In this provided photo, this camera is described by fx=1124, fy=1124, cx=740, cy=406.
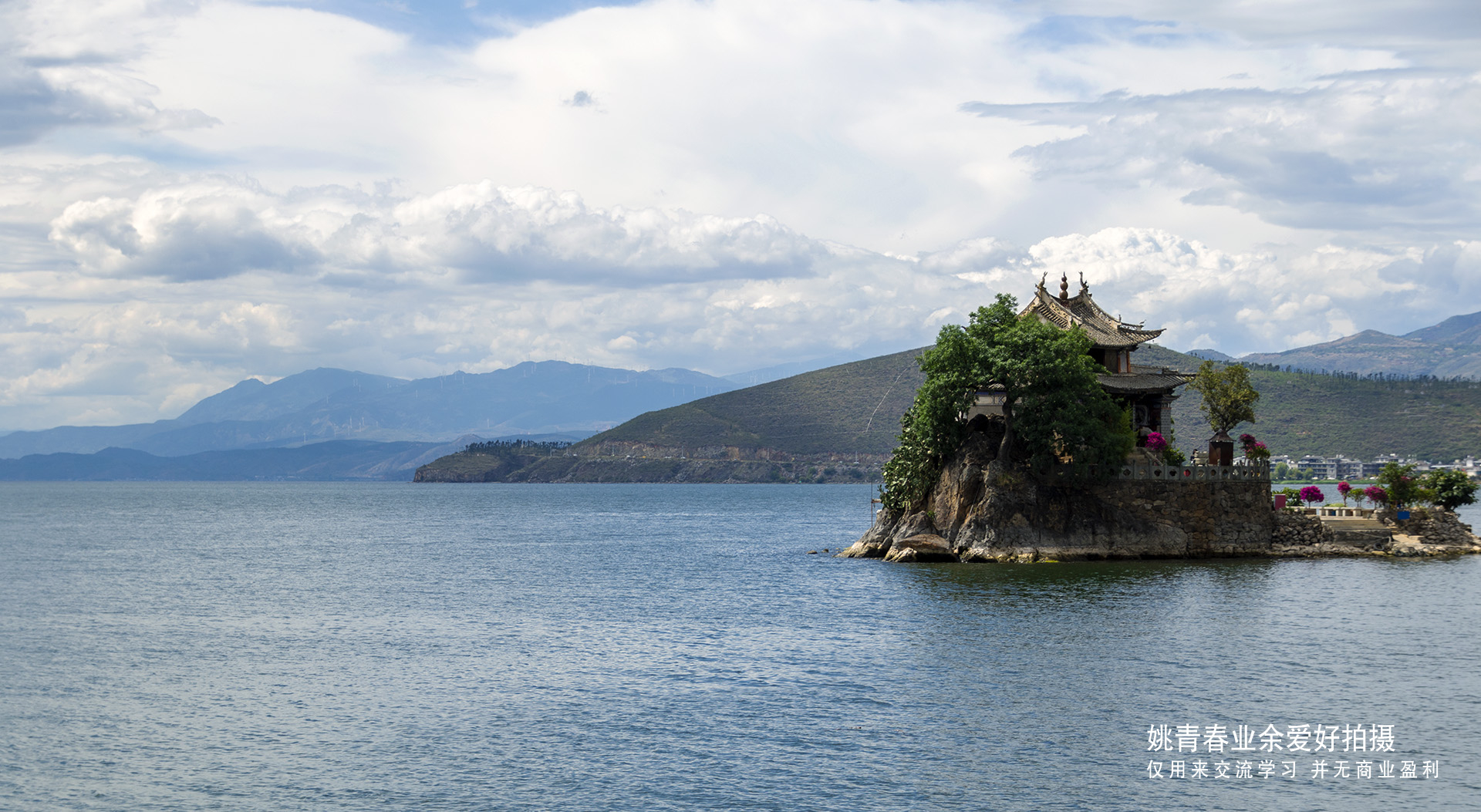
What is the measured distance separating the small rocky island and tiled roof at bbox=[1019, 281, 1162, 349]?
263 mm

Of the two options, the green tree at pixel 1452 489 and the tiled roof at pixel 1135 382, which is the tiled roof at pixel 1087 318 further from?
the green tree at pixel 1452 489

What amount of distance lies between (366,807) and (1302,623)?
153 ft

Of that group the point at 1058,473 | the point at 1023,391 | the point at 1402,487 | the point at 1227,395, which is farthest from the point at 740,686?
the point at 1402,487

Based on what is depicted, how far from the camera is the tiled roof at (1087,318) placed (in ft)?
299

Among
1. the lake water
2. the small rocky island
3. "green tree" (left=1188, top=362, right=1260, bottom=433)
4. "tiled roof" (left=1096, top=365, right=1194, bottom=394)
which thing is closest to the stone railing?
the small rocky island

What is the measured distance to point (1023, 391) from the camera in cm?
7988

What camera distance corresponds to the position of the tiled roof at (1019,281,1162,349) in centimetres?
9100

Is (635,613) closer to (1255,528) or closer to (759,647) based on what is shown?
(759,647)

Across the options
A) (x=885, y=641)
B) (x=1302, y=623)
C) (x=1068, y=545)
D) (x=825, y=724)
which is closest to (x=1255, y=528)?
(x=1068, y=545)

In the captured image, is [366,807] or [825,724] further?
[825,724]

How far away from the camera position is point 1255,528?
8725cm

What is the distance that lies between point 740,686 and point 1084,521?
47.3 metres

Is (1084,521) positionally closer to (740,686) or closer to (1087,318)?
(1087,318)

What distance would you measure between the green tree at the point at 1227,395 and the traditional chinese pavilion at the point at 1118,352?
160 cm
